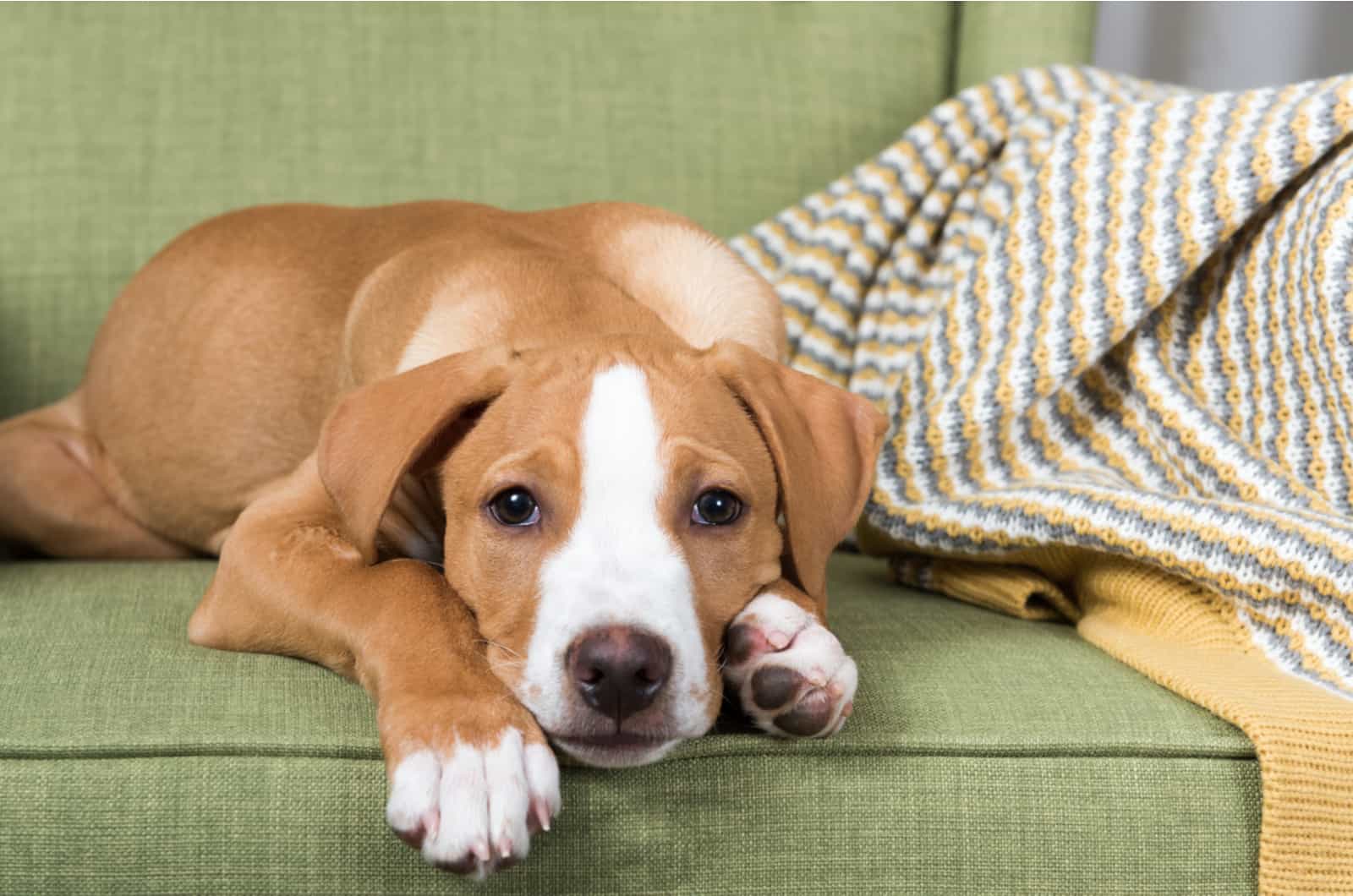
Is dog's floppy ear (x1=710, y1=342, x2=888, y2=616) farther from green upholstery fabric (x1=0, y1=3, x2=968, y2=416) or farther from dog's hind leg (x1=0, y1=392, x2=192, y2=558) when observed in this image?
dog's hind leg (x1=0, y1=392, x2=192, y2=558)

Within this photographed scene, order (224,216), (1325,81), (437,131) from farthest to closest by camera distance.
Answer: (437,131), (224,216), (1325,81)

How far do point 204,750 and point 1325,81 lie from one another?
192cm

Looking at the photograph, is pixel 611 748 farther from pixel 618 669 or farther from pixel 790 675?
pixel 790 675

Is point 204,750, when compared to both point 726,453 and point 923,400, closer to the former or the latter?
point 726,453

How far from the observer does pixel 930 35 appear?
3102 mm

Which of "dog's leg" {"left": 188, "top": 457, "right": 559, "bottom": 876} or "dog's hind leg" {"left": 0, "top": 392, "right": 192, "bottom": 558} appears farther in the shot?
"dog's hind leg" {"left": 0, "top": 392, "right": 192, "bottom": 558}

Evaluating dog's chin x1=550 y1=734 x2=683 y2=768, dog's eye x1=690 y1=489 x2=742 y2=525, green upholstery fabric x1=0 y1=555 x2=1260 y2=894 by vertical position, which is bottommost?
green upholstery fabric x1=0 y1=555 x2=1260 y2=894

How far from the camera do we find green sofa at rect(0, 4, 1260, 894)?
1431 millimetres

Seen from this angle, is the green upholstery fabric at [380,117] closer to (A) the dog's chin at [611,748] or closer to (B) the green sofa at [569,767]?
(B) the green sofa at [569,767]

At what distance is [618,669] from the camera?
4.56 feet

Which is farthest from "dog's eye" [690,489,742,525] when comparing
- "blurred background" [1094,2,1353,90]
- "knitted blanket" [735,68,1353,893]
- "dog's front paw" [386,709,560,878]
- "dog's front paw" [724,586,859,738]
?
"blurred background" [1094,2,1353,90]

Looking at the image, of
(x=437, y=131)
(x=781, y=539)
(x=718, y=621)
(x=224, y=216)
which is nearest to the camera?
(x=718, y=621)

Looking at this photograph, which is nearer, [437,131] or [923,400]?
[923,400]

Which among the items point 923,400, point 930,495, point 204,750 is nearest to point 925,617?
point 930,495
